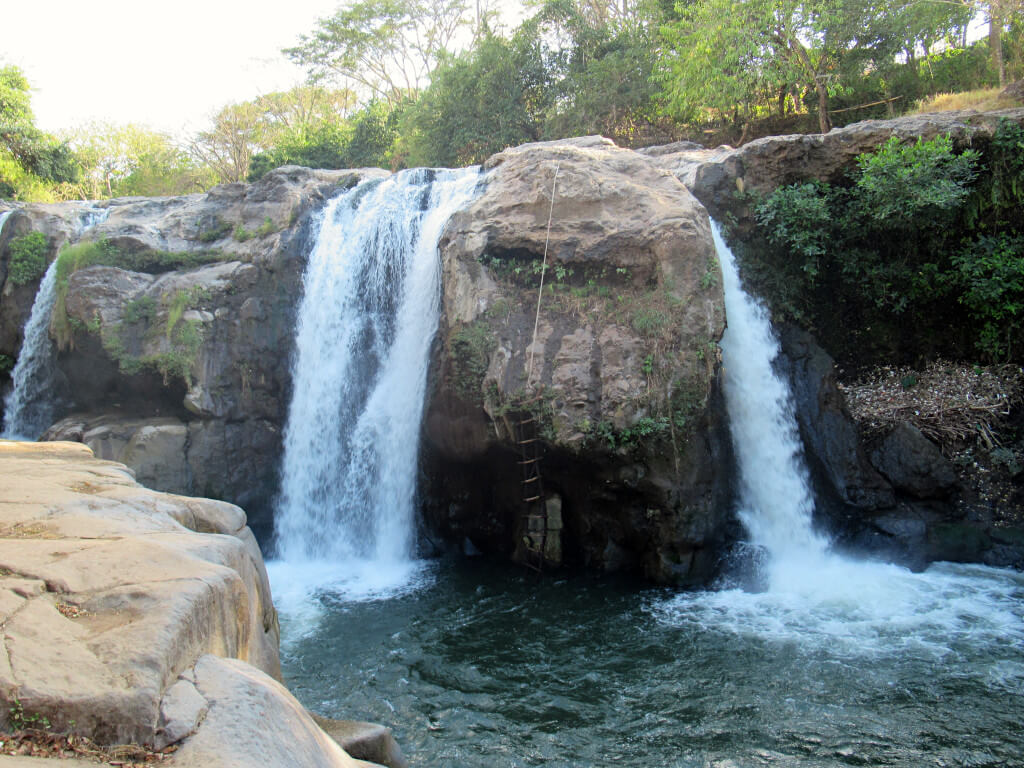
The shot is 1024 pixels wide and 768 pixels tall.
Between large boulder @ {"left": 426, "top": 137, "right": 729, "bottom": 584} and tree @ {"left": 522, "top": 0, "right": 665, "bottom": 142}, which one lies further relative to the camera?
tree @ {"left": 522, "top": 0, "right": 665, "bottom": 142}

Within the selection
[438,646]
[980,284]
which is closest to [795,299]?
[980,284]

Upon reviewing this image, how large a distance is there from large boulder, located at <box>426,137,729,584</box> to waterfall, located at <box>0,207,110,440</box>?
694cm

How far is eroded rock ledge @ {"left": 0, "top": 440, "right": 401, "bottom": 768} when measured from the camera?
90.7 inches

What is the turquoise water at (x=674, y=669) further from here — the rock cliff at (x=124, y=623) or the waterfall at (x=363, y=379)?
the rock cliff at (x=124, y=623)

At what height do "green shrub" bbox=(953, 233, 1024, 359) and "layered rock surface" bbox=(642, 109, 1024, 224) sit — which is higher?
"layered rock surface" bbox=(642, 109, 1024, 224)

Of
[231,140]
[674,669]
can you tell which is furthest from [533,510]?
[231,140]

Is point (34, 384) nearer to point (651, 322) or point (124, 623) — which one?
point (651, 322)

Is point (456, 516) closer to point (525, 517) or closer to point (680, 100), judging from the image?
point (525, 517)

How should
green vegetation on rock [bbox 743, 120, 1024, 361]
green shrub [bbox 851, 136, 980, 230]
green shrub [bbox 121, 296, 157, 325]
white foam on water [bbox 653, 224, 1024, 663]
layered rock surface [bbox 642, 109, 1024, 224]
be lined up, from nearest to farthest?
white foam on water [bbox 653, 224, 1024, 663] < green shrub [bbox 851, 136, 980, 230] < green vegetation on rock [bbox 743, 120, 1024, 361] < layered rock surface [bbox 642, 109, 1024, 224] < green shrub [bbox 121, 296, 157, 325]

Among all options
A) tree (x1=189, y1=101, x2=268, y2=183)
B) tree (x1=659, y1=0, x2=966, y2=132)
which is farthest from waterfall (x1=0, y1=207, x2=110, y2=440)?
tree (x1=189, y1=101, x2=268, y2=183)

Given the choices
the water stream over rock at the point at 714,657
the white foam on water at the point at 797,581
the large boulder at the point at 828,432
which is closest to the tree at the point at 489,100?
the white foam on water at the point at 797,581

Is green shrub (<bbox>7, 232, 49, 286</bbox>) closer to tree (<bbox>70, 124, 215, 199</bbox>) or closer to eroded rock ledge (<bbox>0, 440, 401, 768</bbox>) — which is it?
eroded rock ledge (<bbox>0, 440, 401, 768</bbox>)

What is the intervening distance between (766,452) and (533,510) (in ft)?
9.78

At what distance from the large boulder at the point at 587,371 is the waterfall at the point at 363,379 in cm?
69
